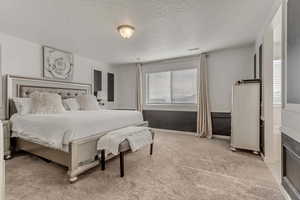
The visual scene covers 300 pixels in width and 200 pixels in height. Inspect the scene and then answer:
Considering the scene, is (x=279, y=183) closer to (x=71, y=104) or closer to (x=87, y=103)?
(x=87, y=103)

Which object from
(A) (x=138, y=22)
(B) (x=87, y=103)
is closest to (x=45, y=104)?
(B) (x=87, y=103)

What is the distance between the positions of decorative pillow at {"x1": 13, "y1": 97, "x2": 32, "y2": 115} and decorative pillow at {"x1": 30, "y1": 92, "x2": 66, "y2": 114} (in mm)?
111

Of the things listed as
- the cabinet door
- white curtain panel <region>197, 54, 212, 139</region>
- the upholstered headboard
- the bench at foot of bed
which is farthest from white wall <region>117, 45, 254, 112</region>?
the upholstered headboard

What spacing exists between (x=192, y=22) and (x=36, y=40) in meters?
3.42

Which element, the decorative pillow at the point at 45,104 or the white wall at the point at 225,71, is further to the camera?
the white wall at the point at 225,71

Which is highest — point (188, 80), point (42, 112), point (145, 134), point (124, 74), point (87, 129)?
point (124, 74)

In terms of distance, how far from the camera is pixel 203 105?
4441 millimetres

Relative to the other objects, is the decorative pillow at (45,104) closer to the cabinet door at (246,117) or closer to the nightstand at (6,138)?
the nightstand at (6,138)

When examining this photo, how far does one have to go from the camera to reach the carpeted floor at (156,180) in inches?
67.8

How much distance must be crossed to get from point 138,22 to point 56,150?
248cm

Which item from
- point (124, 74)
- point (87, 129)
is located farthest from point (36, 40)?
point (124, 74)

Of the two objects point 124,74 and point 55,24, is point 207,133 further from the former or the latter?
point 55,24

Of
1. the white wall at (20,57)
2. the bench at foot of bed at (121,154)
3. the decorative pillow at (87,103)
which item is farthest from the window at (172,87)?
the white wall at (20,57)

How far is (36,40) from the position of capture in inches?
135
